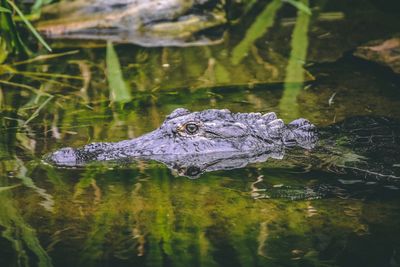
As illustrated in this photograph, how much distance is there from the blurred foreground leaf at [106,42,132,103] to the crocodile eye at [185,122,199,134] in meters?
1.32

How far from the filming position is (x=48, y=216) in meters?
3.65

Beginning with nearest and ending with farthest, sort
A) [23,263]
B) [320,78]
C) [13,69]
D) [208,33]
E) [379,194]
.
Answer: [23,263]
[379,194]
[320,78]
[13,69]
[208,33]

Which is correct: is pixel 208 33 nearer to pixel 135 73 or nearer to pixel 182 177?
pixel 135 73

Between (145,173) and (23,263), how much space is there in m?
1.22

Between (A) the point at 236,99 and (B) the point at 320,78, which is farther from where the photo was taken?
(B) the point at 320,78

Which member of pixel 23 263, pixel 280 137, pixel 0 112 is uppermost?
pixel 0 112

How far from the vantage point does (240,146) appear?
→ 4512 mm

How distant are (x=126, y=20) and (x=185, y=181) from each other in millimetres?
4181

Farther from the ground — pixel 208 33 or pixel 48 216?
pixel 208 33

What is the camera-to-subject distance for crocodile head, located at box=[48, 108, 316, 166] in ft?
14.1

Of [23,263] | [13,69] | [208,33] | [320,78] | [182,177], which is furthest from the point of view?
[208,33]

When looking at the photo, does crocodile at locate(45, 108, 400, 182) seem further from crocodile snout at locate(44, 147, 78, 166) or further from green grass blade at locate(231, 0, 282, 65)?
green grass blade at locate(231, 0, 282, 65)

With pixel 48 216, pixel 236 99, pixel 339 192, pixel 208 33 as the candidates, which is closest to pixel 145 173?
pixel 48 216

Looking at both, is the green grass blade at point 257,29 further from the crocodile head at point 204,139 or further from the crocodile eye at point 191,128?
the crocodile eye at point 191,128
